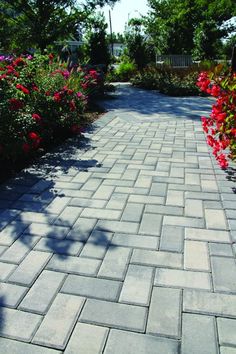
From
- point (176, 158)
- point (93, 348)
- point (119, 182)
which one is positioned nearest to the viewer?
→ point (93, 348)

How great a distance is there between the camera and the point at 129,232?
2811 millimetres

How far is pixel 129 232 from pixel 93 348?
1216mm

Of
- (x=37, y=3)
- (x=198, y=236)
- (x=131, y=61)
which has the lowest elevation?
(x=198, y=236)

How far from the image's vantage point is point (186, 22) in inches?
830

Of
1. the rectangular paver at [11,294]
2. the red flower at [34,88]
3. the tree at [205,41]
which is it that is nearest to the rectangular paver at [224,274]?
the rectangular paver at [11,294]

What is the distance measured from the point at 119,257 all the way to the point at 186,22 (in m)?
22.2

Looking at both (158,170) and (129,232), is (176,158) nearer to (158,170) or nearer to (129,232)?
(158,170)

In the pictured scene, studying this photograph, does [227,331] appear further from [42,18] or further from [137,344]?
[42,18]

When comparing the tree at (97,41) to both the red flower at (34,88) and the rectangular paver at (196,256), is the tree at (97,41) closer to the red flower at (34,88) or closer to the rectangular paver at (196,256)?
the red flower at (34,88)

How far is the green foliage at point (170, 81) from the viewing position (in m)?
11.2

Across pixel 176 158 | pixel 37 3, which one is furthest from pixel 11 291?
pixel 37 3

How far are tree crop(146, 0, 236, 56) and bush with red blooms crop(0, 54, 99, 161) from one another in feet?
45.5

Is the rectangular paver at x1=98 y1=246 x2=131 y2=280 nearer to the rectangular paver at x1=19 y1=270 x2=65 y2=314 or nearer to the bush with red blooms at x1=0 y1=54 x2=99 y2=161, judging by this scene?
the rectangular paver at x1=19 y1=270 x2=65 y2=314

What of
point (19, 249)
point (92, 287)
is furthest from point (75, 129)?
point (92, 287)
